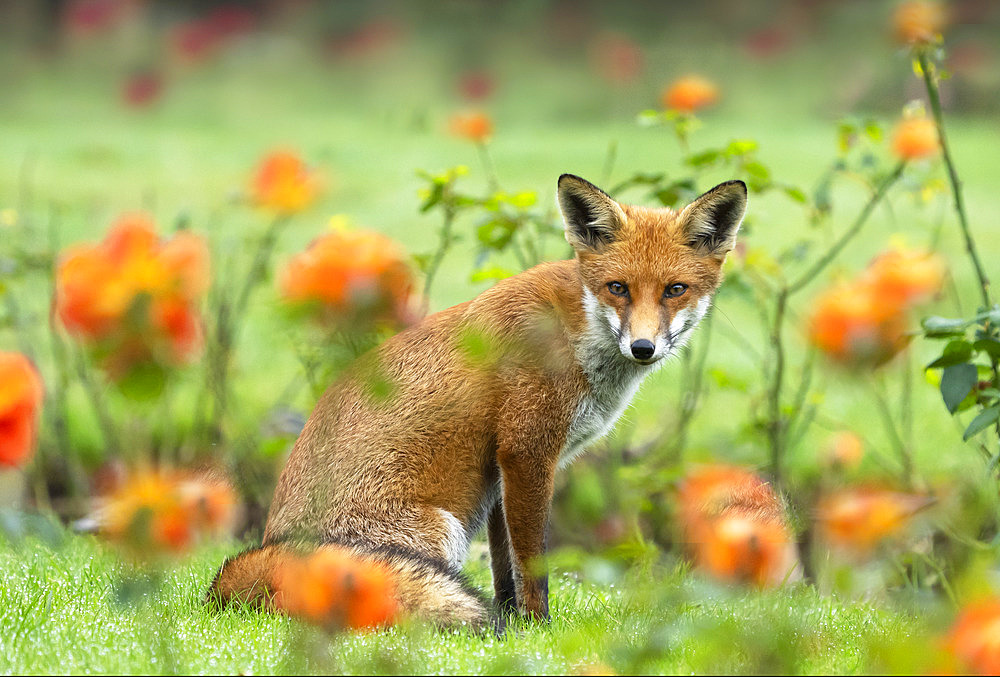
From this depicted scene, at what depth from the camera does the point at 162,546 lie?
5.68 ft

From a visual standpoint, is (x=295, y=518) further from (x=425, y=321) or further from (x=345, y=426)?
(x=425, y=321)

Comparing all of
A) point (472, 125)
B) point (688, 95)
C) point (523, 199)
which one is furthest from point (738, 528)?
point (472, 125)

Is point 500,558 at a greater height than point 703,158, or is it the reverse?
point 703,158

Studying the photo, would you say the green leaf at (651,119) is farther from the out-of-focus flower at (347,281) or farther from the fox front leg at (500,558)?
the out-of-focus flower at (347,281)

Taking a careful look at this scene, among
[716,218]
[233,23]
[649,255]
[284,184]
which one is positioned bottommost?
[649,255]

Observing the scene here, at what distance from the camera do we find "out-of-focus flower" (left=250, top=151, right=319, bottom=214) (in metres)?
1.73

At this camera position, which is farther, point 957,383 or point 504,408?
point 504,408

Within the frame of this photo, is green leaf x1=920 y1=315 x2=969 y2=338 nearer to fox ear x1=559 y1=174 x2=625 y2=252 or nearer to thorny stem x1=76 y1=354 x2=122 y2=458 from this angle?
fox ear x1=559 y1=174 x2=625 y2=252

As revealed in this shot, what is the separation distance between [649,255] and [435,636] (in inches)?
68.6

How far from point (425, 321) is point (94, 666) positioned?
200 centimetres

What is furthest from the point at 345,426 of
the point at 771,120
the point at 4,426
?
the point at 771,120

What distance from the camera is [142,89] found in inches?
89.8

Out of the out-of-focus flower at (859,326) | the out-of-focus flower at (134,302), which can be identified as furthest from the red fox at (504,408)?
the out-of-focus flower at (134,302)

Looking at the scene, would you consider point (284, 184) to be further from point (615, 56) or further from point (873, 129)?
point (873, 129)
